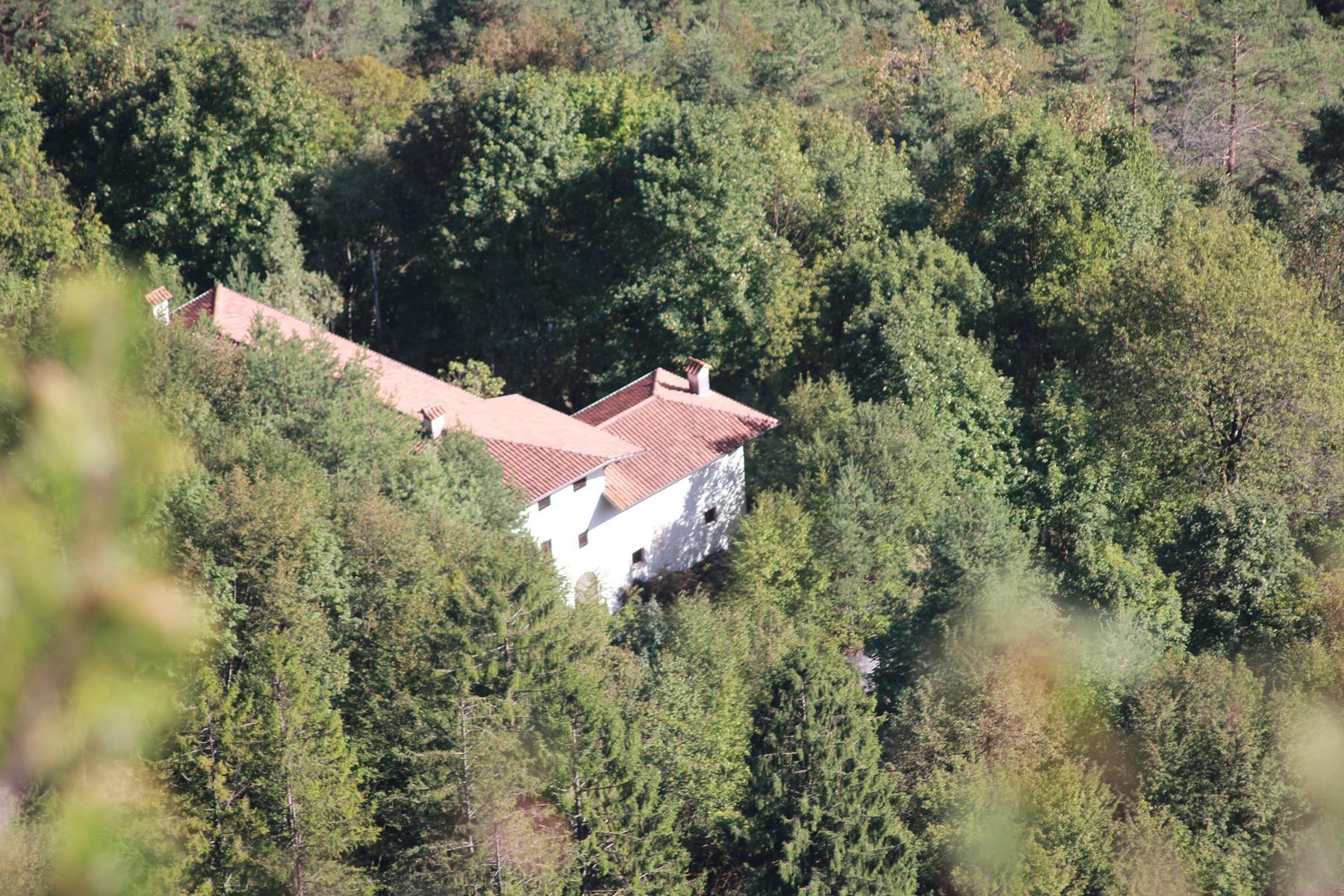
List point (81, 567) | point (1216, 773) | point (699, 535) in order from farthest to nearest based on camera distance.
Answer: point (699, 535) → point (1216, 773) → point (81, 567)

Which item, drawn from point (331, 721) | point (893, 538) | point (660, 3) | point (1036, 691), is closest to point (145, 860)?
point (331, 721)

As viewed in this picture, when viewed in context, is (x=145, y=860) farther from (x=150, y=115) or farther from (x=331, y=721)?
(x=150, y=115)

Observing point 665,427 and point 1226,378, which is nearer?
point 665,427

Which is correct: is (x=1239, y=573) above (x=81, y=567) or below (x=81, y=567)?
below

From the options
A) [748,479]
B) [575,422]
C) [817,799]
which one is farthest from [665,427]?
[817,799]

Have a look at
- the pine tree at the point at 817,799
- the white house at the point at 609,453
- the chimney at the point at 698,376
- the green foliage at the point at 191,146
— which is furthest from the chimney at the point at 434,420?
the green foliage at the point at 191,146

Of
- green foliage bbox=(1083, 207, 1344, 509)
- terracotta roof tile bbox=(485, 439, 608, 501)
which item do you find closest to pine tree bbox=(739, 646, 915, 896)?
terracotta roof tile bbox=(485, 439, 608, 501)

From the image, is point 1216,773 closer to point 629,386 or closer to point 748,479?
point 748,479
